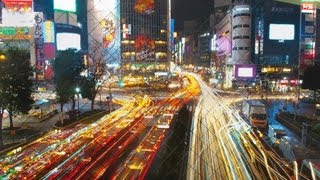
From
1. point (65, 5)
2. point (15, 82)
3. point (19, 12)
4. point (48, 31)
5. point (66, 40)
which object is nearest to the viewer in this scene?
point (15, 82)

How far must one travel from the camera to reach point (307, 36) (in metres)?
13.2

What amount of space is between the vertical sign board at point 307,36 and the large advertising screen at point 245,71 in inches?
95.8

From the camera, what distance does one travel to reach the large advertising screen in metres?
15.2

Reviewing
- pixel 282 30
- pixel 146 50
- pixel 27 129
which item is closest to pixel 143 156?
pixel 27 129

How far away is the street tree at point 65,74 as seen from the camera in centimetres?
769

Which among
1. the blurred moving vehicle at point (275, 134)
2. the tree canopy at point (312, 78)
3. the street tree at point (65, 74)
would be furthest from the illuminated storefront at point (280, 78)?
the blurred moving vehicle at point (275, 134)

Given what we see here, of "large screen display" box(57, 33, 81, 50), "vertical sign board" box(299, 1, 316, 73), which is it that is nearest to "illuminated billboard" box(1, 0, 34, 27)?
"large screen display" box(57, 33, 81, 50)

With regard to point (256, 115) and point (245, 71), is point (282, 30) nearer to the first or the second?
point (245, 71)

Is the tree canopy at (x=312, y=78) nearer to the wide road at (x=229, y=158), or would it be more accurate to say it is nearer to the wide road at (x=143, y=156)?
the wide road at (x=229, y=158)

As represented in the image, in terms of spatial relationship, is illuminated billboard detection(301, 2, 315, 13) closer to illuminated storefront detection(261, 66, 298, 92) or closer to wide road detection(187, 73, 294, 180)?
A: wide road detection(187, 73, 294, 180)

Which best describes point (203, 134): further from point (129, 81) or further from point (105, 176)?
point (129, 81)

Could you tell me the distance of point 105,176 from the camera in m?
3.49

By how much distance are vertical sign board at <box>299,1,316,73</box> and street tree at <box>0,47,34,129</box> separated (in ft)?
21.1

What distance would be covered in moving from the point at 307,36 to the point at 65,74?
9210 mm
